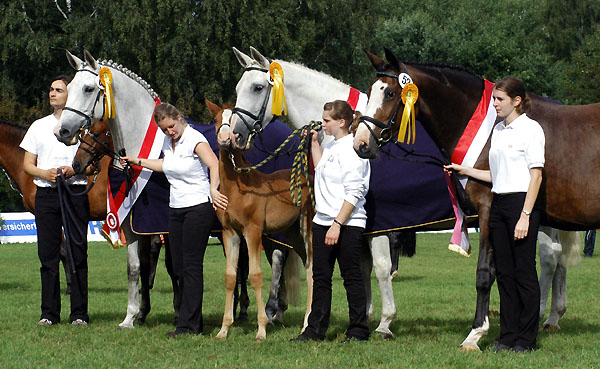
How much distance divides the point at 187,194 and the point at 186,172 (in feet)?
0.65

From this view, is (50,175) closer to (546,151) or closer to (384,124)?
(384,124)

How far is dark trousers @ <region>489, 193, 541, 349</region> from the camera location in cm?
609

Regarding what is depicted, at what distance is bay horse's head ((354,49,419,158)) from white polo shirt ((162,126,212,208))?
168cm

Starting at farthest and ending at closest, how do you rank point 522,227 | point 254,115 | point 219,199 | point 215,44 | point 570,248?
point 215,44 → point 570,248 → point 254,115 → point 219,199 → point 522,227

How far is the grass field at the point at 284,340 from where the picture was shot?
596 centimetres

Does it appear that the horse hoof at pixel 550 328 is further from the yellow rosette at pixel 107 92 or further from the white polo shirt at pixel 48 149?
the white polo shirt at pixel 48 149

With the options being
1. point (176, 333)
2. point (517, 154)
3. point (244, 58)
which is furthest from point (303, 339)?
point (244, 58)

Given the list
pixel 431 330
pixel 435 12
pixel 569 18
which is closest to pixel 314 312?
pixel 431 330

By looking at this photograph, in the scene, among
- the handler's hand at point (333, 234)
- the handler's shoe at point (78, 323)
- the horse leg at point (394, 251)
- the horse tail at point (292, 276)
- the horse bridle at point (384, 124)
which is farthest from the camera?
the horse leg at point (394, 251)

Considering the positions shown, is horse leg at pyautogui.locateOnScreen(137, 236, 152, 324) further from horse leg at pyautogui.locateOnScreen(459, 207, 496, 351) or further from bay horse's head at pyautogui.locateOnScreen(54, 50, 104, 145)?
horse leg at pyautogui.locateOnScreen(459, 207, 496, 351)

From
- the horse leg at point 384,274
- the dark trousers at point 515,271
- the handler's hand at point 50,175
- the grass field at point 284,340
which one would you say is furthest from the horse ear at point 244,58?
the dark trousers at point 515,271

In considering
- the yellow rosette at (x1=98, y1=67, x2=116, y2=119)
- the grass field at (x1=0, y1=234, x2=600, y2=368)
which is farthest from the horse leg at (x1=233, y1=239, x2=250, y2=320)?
the yellow rosette at (x1=98, y1=67, x2=116, y2=119)

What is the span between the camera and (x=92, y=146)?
7.70 metres

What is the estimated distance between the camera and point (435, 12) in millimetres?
52000
